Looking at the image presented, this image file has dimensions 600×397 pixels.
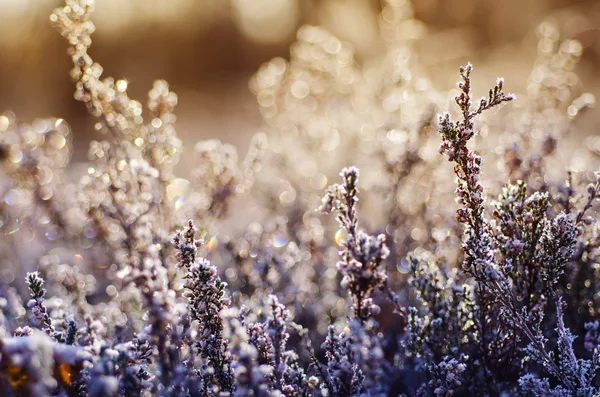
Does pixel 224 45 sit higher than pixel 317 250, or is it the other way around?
pixel 224 45

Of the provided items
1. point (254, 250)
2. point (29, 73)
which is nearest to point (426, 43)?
point (254, 250)

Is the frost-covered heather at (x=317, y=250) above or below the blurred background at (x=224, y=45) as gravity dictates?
below

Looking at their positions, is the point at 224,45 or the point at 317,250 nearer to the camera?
the point at 317,250

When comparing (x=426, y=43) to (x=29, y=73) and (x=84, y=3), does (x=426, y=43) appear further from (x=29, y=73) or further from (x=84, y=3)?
(x=29, y=73)

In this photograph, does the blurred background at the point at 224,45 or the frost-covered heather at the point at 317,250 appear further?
the blurred background at the point at 224,45
